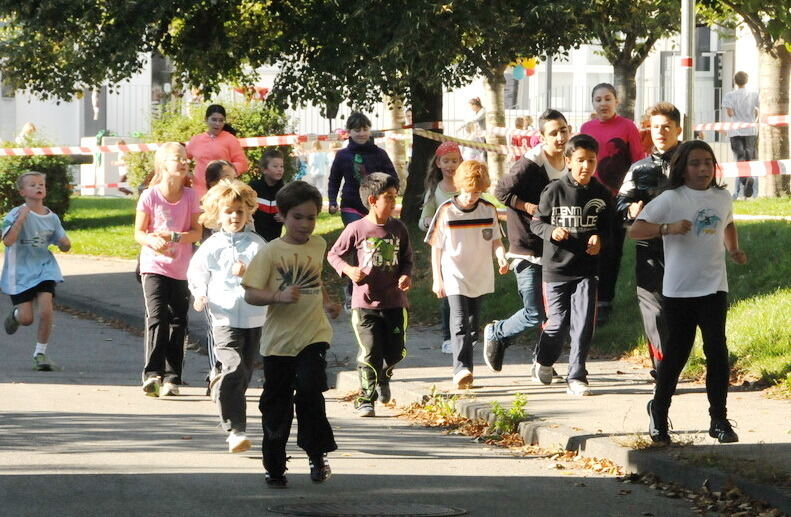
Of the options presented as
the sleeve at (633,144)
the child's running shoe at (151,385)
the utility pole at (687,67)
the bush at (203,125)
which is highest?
the bush at (203,125)

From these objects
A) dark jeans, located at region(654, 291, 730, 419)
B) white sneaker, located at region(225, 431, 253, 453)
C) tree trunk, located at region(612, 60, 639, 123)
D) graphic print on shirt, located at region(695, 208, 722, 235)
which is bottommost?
white sneaker, located at region(225, 431, 253, 453)

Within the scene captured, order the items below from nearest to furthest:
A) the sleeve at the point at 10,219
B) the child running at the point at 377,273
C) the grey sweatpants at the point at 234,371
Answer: the grey sweatpants at the point at 234,371, the child running at the point at 377,273, the sleeve at the point at 10,219

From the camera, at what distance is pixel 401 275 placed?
32.9 ft

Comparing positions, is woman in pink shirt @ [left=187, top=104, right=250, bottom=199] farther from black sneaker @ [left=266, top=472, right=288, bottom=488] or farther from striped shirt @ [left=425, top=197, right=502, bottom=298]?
black sneaker @ [left=266, top=472, right=288, bottom=488]

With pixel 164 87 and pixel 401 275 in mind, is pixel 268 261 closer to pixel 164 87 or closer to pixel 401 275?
pixel 401 275

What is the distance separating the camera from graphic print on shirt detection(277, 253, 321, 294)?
7.63 m

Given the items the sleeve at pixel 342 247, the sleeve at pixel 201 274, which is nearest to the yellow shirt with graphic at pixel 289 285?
the sleeve at pixel 201 274

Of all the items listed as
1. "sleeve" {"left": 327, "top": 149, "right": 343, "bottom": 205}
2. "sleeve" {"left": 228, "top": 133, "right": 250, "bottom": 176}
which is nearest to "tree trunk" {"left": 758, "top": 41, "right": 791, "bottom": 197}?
"sleeve" {"left": 327, "top": 149, "right": 343, "bottom": 205}

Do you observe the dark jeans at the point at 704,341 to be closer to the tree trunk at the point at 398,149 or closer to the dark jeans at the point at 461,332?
the dark jeans at the point at 461,332

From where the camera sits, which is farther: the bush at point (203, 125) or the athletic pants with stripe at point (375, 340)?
the bush at point (203, 125)

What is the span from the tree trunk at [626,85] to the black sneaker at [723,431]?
2437 cm

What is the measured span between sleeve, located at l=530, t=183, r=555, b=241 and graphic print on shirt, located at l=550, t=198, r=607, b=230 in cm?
4

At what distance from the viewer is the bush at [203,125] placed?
26.5 metres

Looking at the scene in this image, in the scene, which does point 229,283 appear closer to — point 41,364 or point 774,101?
point 41,364
